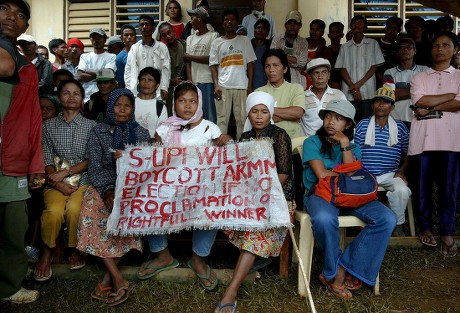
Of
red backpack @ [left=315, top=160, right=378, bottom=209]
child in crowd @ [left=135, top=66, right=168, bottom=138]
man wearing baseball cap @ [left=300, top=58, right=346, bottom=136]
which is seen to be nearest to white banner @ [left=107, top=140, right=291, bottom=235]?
red backpack @ [left=315, top=160, right=378, bottom=209]

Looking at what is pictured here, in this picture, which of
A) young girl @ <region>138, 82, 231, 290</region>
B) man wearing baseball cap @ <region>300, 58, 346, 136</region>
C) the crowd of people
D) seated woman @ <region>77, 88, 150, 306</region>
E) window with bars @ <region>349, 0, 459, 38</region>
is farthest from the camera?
window with bars @ <region>349, 0, 459, 38</region>

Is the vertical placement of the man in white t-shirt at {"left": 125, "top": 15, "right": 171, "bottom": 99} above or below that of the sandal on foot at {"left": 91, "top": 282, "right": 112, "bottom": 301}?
above

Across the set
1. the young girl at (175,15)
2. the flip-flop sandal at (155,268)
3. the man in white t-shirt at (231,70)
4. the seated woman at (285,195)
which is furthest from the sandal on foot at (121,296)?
the young girl at (175,15)

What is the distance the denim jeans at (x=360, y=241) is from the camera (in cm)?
340

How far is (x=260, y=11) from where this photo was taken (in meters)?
7.18

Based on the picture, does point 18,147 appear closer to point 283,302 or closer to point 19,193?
point 19,193

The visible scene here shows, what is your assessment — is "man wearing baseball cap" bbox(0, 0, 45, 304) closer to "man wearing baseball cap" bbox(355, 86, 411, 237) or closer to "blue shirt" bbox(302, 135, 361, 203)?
"blue shirt" bbox(302, 135, 361, 203)

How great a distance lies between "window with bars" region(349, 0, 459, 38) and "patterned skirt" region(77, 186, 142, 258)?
6372mm

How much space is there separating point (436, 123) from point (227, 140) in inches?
86.4

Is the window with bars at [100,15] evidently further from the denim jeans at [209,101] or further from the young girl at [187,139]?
the young girl at [187,139]

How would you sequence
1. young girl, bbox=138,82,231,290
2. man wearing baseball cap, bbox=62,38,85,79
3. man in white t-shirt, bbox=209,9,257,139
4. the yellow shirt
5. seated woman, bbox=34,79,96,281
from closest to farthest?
young girl, bbox=138,82,231,290, seated woman, bbox=34,79,96,281, the yellow shirt, man in white t-shirt, bbox=209,9,257,139, man wearing baseball cap, bbox=62,38,85,79

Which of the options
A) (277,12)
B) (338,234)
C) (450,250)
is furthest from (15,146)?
(277,12)

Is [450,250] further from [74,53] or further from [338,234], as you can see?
[74,53]

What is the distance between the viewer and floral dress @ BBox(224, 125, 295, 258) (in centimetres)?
348
